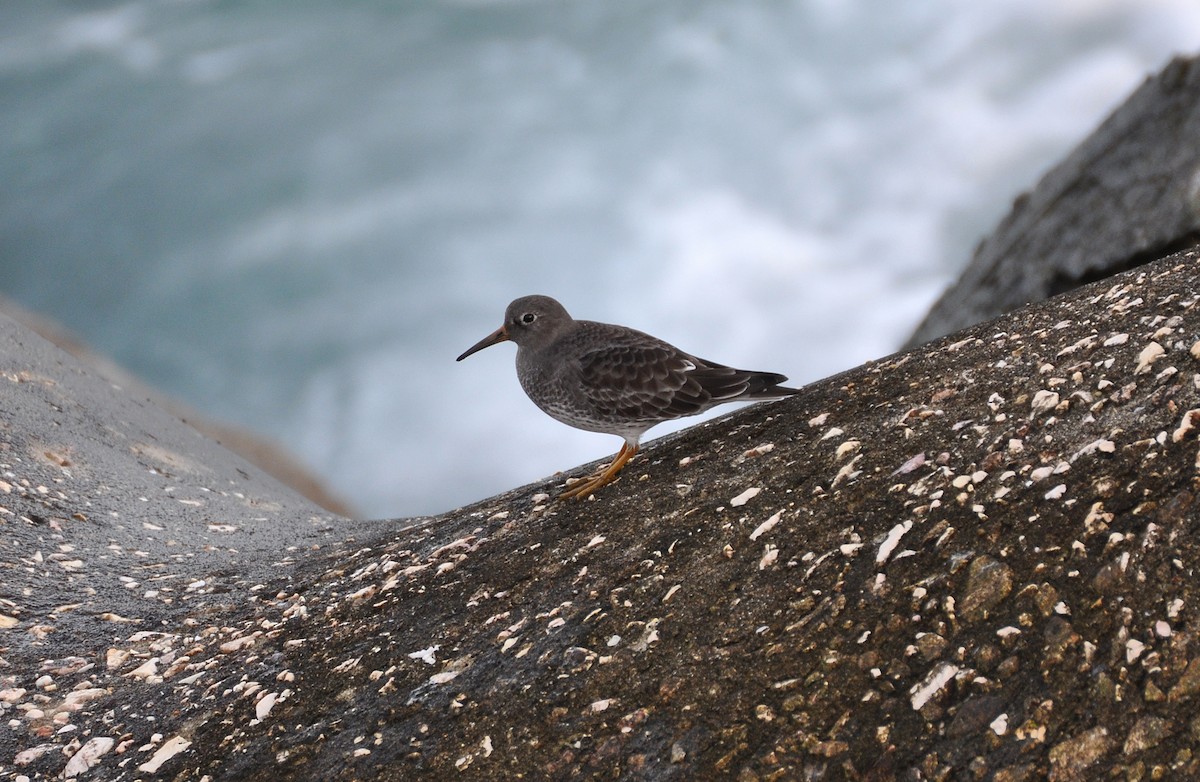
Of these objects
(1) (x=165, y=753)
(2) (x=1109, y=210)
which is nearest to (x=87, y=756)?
(1) (x=165, y=753)

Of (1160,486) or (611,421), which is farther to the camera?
(611,421)

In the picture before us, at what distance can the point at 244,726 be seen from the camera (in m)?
4.24

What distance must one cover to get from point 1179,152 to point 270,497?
272 inches

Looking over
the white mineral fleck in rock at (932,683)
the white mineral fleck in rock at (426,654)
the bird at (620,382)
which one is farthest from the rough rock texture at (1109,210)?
the white mineral fleck in rock at (426,654)

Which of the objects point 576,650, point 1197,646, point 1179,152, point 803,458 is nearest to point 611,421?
point 803,458

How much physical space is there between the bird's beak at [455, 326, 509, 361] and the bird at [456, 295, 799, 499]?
0.27 m

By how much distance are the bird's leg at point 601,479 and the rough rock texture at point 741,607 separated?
185mm

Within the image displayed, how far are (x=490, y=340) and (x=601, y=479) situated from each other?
131 cm

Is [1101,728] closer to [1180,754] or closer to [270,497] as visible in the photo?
[1180,754]

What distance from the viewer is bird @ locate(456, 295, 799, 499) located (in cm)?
554

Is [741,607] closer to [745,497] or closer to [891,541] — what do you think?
[891,541]

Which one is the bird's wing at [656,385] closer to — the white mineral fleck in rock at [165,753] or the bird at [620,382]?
the bird at [620,382]

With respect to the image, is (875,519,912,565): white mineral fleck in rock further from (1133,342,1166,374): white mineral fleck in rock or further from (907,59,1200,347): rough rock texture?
(907,59,1200,347): rough rock texture

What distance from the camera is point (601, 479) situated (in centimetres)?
558
